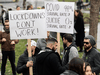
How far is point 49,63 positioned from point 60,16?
→ 1.88 meters

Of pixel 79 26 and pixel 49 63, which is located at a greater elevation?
pixel 79 26

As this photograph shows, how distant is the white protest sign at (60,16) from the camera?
16.5 feet

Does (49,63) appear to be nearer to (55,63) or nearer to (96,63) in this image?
(55,63)

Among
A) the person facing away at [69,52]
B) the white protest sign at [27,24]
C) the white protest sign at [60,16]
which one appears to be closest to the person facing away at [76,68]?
the person facing away at [69,52]

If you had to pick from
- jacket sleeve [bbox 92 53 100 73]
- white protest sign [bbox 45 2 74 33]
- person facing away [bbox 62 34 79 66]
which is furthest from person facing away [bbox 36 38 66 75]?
white protest sign [bbox 45 2 74 33]

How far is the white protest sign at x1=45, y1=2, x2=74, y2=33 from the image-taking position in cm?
502

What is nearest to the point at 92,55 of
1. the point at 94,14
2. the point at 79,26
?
the point at 94,14

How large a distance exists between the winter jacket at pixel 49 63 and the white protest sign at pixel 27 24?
1151mm

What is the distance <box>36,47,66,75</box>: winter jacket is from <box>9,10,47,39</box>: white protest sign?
3.77ft

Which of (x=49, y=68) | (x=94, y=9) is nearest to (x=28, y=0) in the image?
(x=94, y=9)

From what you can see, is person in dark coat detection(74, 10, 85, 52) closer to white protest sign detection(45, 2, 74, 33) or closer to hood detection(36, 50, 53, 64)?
white protest sign detection(45, 2, 74, 33)

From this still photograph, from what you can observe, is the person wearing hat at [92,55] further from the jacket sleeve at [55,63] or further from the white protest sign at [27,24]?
the white protest sign at [27,24]

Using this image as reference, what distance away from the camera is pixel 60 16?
5086 millimetres

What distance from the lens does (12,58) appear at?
5.89 metres
